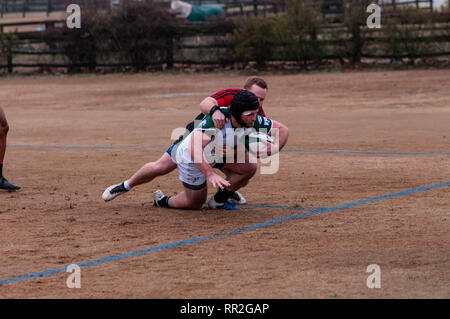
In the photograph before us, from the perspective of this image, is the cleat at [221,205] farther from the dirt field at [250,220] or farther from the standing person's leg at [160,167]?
the standing person's leg at [160,167]

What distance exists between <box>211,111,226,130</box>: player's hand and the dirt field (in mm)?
959

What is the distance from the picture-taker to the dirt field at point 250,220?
19.4 feet

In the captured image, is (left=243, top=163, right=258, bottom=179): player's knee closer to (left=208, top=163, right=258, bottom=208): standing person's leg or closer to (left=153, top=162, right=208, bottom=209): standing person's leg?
(left=208, top=163, right=258, bottom=208): standing person's leg

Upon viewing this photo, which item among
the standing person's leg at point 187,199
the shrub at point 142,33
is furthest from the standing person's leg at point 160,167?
the shrub at point 142,33

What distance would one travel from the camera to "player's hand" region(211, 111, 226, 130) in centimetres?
797

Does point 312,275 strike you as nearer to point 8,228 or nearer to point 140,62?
point 8,228

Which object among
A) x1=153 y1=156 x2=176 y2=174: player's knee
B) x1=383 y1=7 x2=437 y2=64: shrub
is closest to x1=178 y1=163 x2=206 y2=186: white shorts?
x1=153 y1=156 x2=176 y2=174: player's knee

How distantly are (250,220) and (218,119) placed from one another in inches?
42.7

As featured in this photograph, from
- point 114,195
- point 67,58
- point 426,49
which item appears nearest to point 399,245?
point 114,195

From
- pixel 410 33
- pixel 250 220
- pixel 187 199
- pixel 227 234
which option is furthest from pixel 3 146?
pixel 410 33

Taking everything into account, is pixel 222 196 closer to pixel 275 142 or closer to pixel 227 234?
pixel 275 142

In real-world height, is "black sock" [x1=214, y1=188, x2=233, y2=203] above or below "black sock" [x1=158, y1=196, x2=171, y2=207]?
above

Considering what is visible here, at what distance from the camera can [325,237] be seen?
735cm
